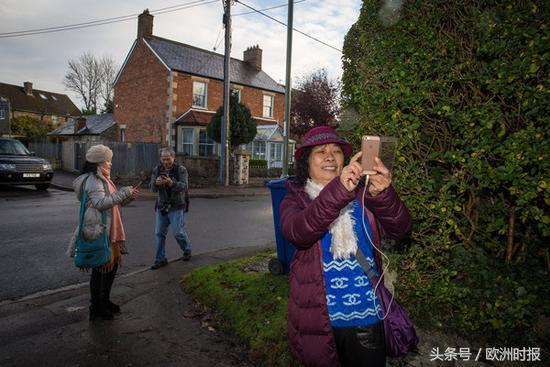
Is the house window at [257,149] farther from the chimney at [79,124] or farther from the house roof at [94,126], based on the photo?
the chimney at [79,124]

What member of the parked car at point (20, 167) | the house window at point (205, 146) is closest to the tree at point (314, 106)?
the house window at point (205, 146)

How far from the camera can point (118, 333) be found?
3.40 meters

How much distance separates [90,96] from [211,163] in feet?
135

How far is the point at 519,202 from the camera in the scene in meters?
2.21

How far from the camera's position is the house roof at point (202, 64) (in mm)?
23875

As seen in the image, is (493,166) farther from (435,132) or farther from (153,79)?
(153,79)

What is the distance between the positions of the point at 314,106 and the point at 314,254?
1068 inches

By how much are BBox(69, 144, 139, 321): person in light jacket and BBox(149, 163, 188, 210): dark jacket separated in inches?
65.5

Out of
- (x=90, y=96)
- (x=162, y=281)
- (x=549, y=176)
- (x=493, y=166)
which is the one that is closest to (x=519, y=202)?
(x=549, y=176)

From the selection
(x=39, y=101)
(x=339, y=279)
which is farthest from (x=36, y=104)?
(x=339, y=279)

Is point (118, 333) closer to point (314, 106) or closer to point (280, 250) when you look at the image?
point (280, 250)

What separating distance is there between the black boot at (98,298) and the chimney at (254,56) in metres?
30.0

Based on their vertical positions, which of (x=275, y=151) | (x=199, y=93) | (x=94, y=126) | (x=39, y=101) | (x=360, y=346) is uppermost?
(x=39, y=101)

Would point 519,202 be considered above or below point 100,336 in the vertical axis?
above
